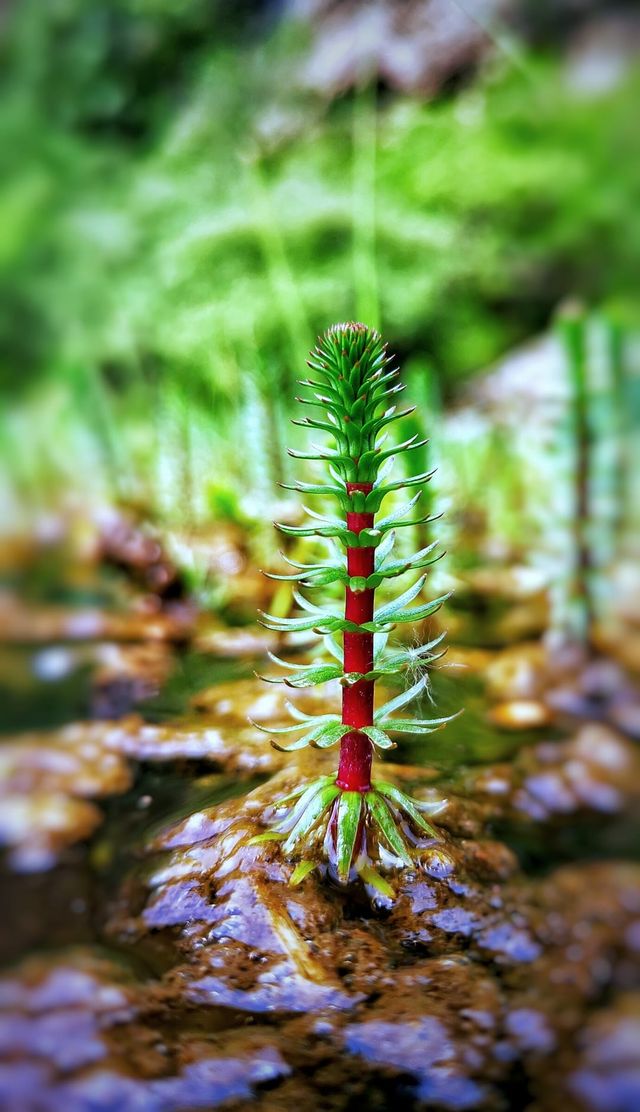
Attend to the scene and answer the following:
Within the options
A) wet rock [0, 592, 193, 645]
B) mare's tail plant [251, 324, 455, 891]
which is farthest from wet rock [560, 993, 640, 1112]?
wet rock [0, 592, 193, 645]

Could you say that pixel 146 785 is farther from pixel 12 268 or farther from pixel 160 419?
pixel 12 268

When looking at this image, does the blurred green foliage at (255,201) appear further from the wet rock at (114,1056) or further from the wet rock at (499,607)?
the wet rock at (114,1056)

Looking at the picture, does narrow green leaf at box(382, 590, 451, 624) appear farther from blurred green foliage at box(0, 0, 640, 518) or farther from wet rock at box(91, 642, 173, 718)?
blurred green foliage at box(0, 0, 640, 518)

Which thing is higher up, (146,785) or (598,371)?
(598,371)

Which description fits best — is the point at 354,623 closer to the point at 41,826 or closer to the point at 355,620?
the point at 355,620

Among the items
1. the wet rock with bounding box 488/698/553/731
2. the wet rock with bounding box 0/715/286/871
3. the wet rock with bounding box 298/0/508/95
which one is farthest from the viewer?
the wet rock with bounding box 298/0/508/95

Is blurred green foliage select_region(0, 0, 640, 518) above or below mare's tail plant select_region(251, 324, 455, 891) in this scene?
above

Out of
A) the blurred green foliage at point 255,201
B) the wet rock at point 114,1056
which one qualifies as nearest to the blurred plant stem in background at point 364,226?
the blurred green foliage at point 255,201

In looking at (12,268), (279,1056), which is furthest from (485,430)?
(12,268)
